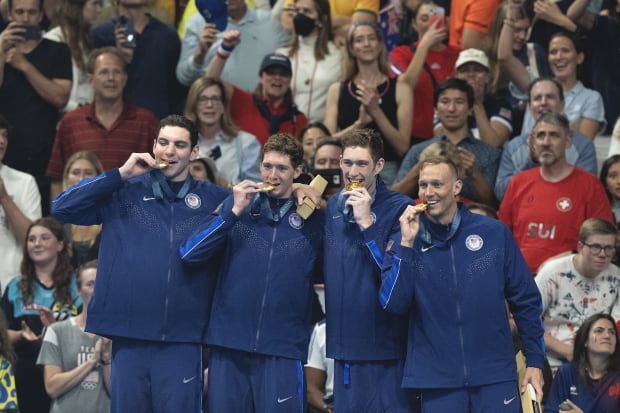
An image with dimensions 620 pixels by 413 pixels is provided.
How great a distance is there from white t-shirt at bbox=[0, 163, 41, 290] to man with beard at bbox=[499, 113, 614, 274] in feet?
13.1

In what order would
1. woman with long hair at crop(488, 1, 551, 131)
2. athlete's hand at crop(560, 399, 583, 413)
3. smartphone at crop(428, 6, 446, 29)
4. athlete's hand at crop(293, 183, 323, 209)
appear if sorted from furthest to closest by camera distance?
smartphone at crop(428, 6, 446, 29) < woman with long hair at crop(488, 1, 551, 131) < athlete's hand at crop(560, 399, 583, 413) < athlete's hand at crop(293, 183, 323, 209)

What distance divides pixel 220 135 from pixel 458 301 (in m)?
4.02

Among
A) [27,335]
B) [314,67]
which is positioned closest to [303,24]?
[314,67]

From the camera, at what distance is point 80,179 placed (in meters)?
11.9

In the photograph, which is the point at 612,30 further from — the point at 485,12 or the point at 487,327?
the point at 487,327

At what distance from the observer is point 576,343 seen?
10641 mm

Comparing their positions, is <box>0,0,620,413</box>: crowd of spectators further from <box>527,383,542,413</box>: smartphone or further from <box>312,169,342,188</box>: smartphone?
<box>527,383,542,413</box>: smartphone

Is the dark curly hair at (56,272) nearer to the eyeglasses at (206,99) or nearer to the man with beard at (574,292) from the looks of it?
the eyeglasses at (206,99)

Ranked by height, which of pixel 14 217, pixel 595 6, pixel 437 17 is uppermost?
pixel 595 6

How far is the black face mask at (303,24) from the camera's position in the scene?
43.3 feet

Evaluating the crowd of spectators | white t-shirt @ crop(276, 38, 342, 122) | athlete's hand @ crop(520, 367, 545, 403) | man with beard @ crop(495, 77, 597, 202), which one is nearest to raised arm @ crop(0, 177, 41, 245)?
the crowd of spectators

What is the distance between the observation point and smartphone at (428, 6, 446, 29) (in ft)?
43.7

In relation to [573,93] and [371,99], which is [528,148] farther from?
[371,99]

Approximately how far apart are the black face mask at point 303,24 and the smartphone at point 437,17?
1094 millimetres
